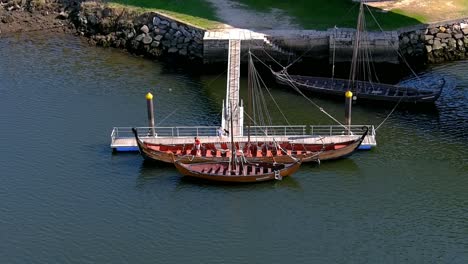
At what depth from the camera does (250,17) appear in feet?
266

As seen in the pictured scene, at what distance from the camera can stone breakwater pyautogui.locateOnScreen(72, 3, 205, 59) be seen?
3100 inches

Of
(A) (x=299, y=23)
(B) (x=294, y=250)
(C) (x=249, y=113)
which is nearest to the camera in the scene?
(B) (x=294, y=250)

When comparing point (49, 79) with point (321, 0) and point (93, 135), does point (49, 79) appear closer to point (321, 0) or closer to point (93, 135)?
point (93, 135)

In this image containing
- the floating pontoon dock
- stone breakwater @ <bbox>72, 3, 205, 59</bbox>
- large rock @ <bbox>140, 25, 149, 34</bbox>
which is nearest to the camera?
the floating pontoon dock

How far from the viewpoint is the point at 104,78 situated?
7469 centimetres

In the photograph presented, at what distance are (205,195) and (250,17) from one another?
104 feet

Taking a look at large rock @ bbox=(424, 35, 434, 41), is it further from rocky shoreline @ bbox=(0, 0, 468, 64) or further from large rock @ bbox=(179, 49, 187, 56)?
large rock @ bbox=(179, 49, 187, 56)

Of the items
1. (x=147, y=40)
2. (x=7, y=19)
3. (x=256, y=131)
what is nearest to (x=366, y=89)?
(x=256, y=131)

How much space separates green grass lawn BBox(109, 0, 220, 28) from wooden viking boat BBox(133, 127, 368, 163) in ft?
76.1

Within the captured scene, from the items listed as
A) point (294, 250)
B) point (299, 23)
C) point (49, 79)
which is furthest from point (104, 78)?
point (294, 250)

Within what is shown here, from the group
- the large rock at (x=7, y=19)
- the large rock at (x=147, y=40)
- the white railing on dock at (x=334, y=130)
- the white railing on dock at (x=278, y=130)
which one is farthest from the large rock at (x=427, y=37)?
the large rock at (x=7, y=19)

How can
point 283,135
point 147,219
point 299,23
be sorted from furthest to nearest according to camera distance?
point 299,23
point 283,135
point 147,219

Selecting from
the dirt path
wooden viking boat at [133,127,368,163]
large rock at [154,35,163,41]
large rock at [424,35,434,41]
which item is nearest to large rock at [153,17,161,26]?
large rock at [154,35,163,41]

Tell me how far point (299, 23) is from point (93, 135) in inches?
1084
